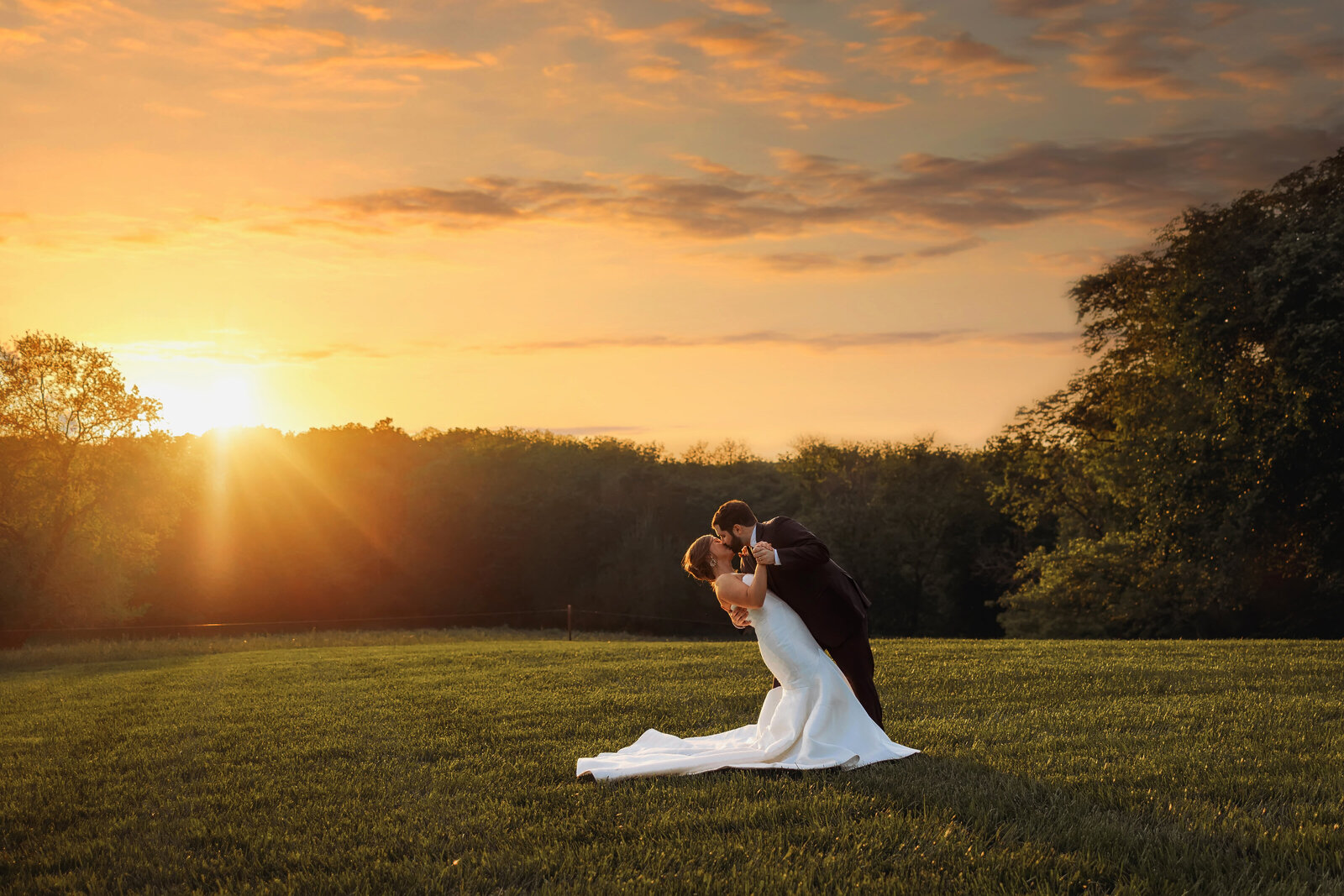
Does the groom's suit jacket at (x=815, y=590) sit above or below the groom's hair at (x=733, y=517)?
below

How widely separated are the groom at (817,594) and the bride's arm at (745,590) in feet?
0.53

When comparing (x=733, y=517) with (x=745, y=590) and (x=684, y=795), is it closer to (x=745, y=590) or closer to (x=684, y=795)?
(x=745, y=590)

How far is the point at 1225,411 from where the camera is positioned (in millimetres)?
21078

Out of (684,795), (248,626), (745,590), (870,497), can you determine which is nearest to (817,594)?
(745,590)

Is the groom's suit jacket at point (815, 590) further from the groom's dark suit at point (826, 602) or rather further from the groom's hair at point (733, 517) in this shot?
the groom's hair at point (733, 517)

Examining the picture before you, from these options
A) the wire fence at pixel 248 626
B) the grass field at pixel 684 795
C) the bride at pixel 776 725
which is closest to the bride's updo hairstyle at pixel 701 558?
the bride at pixel 776 725

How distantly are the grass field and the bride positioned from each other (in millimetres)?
214

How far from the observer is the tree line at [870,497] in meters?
21.2

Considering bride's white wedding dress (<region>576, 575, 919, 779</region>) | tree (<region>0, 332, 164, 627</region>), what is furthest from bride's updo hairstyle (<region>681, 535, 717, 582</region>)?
tree (<region>0, 332, 164, 627</region>)

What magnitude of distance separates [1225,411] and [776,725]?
17888mm

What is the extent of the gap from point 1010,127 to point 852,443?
4207 cm

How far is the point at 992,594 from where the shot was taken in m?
49.5

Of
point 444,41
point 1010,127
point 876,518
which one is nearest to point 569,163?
point 444,41

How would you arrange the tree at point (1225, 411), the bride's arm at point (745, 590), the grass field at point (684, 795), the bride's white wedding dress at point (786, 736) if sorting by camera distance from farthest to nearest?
the tree at point (1225, 411)
the bride's arm at point (745, 590)
the bride's white wedding dress at point (786, 736)
the grass field at point (684, 795)
